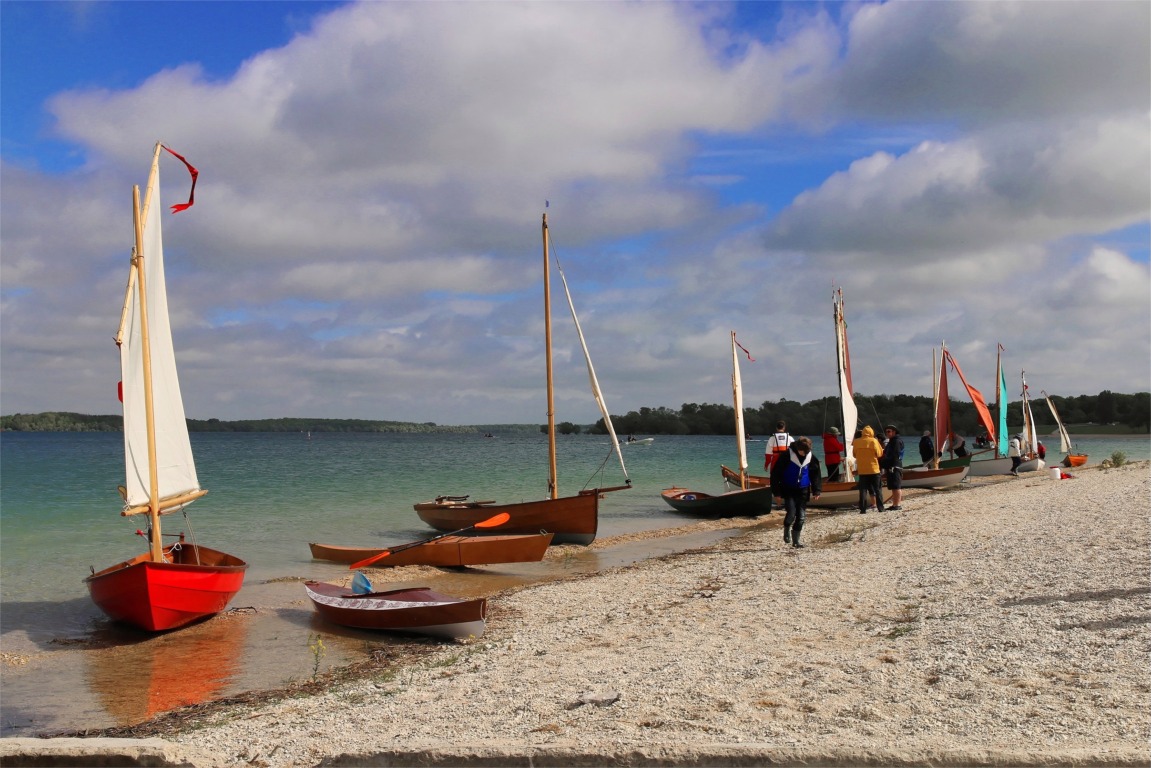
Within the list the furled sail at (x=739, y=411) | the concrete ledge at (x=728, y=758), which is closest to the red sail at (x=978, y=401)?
the furled sail at (x=739, y=411)

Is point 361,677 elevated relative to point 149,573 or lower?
lower

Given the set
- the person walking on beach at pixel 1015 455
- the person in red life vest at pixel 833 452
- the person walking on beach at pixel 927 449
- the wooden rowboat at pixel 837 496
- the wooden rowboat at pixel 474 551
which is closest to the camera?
the wooden rowboat at pixel 474 551

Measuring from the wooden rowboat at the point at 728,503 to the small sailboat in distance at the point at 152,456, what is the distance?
14582 mm

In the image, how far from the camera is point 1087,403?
106500mm

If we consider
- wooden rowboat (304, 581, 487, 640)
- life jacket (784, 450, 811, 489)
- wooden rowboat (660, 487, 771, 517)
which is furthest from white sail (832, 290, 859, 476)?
wooden rowboat (304, 581, 487, 640)

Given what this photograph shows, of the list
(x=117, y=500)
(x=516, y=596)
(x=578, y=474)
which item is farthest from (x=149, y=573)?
(x=578, y=474)

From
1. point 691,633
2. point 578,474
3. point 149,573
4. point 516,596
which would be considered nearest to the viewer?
point 691,633

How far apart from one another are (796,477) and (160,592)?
9.54m

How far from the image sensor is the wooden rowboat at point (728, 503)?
930 inches

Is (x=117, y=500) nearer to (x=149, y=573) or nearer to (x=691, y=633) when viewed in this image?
(x=149, y=573)

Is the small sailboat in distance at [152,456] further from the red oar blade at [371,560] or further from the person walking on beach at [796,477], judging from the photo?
the person walking on beach at [796,477]

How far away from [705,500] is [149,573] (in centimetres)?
1657

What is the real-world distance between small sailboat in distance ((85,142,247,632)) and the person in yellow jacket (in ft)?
40.1

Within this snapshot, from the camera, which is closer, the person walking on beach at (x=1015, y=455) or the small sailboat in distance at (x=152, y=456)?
the small sailboat in distance at (x=152, y=456)
